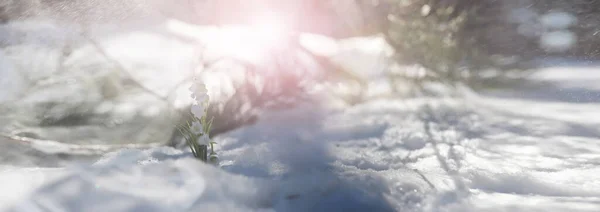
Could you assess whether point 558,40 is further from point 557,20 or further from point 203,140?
point 203,140

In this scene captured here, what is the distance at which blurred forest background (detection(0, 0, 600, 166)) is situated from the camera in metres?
2.91

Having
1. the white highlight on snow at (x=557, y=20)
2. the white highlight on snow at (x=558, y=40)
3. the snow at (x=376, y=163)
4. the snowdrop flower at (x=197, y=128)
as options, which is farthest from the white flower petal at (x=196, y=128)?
the white highlight on snow at (x=557, y=20)

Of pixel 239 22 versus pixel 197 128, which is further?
pixel 239 22

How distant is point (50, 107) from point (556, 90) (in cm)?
326

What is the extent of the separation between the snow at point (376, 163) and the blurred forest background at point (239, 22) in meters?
0.13

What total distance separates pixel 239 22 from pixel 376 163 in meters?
1.53

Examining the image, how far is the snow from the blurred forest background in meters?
0.13

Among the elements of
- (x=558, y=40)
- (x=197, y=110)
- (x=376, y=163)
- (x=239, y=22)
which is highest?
(x=558, y=40)

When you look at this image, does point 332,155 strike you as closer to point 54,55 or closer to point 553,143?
point 553,143

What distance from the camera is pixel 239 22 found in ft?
10.6

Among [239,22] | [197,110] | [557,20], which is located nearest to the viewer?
[197,110]

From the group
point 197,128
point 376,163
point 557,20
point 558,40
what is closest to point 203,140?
point 197,128

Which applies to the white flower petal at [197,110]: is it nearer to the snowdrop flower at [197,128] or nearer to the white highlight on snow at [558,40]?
the snowdrop flower at [197,128]

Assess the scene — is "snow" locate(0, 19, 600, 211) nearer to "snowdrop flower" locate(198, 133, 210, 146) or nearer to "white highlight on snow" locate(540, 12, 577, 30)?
"snowdrop flower" locate(198, 133, 210, 146)
